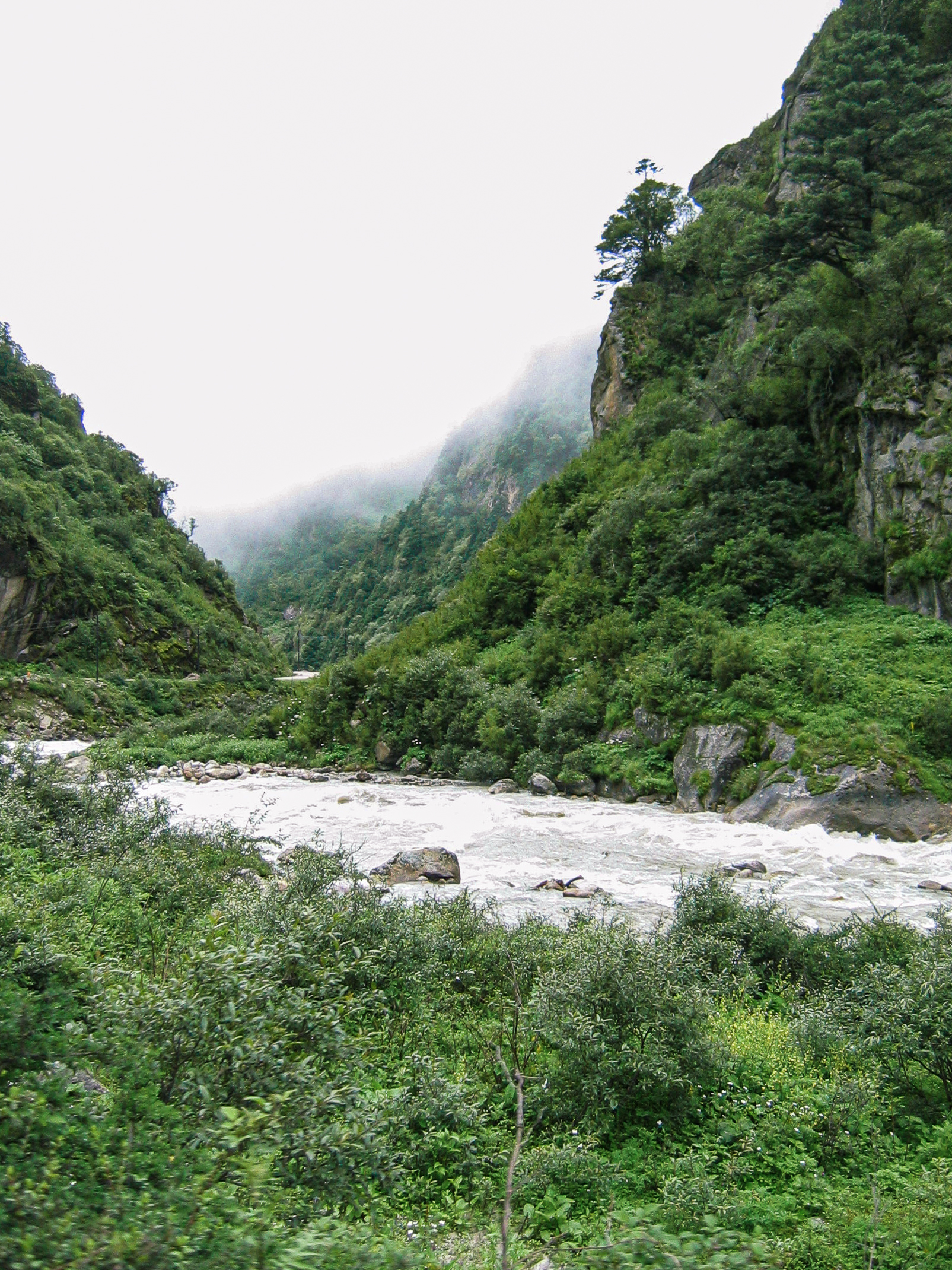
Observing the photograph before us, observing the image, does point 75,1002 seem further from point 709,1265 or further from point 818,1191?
point 818,1191

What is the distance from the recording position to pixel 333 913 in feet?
23.6

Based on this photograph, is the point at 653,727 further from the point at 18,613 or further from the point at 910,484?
the point at 18,613

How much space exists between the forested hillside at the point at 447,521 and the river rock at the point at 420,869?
71439 millimetres

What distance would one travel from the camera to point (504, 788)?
76.9 ft

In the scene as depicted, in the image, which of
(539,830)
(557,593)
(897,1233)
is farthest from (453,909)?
(557,593)

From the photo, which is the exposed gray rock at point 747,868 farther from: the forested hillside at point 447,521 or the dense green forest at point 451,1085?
the forested hillside at point 447,521

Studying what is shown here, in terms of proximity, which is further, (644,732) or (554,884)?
(644,732)

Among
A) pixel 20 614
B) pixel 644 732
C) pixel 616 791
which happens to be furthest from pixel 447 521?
pixel 616 791

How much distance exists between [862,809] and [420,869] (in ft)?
30.1

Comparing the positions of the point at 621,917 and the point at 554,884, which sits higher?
the point at 621,917

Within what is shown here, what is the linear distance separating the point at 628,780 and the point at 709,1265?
60.5 feet

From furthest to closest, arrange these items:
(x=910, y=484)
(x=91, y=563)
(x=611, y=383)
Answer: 1. (x=91, y=563)
2. (x=611, y=383)
3. (x=910, y=484)

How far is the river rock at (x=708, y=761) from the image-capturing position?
1814 cm

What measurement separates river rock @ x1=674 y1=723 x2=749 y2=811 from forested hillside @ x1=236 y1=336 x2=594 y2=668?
66.7m
